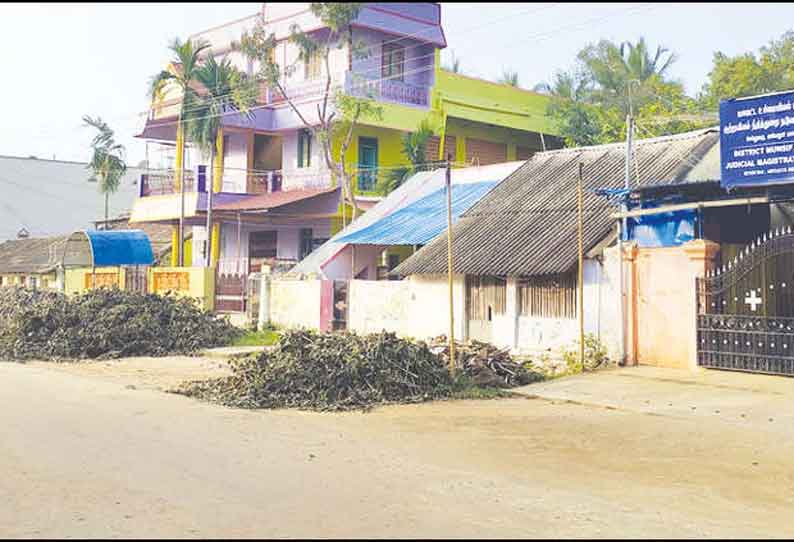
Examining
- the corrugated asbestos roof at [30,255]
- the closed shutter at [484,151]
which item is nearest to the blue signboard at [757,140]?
the closed shutter at [484,151]

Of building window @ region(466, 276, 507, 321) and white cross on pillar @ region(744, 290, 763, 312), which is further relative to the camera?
building window @ region(466, 276, 507, 321)

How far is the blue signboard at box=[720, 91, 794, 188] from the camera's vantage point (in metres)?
14.2

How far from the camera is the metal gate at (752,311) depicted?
1417 centimetres

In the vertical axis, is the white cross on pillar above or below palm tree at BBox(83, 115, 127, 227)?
below

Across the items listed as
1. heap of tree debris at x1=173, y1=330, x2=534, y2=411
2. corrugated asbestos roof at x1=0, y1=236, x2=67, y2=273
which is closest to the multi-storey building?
corrugated asbestos roof at x1=0, y1=236, x2=67, y2=273

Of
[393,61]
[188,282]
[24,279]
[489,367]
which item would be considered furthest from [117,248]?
[489,367]

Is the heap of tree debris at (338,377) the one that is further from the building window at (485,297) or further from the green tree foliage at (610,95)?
the green tree foliage at (610,95)

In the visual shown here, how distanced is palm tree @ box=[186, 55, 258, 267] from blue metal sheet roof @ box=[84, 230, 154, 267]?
2325 mm

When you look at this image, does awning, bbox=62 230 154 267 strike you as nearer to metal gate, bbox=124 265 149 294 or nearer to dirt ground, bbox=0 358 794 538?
metal gate, bbox=124 265 149 294

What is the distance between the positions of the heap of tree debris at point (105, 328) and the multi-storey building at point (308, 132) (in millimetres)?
8664

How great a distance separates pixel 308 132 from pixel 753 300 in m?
22.1

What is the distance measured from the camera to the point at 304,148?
3394cm

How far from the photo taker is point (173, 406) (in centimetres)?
1305

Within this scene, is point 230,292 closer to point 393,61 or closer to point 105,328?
point 105,328
